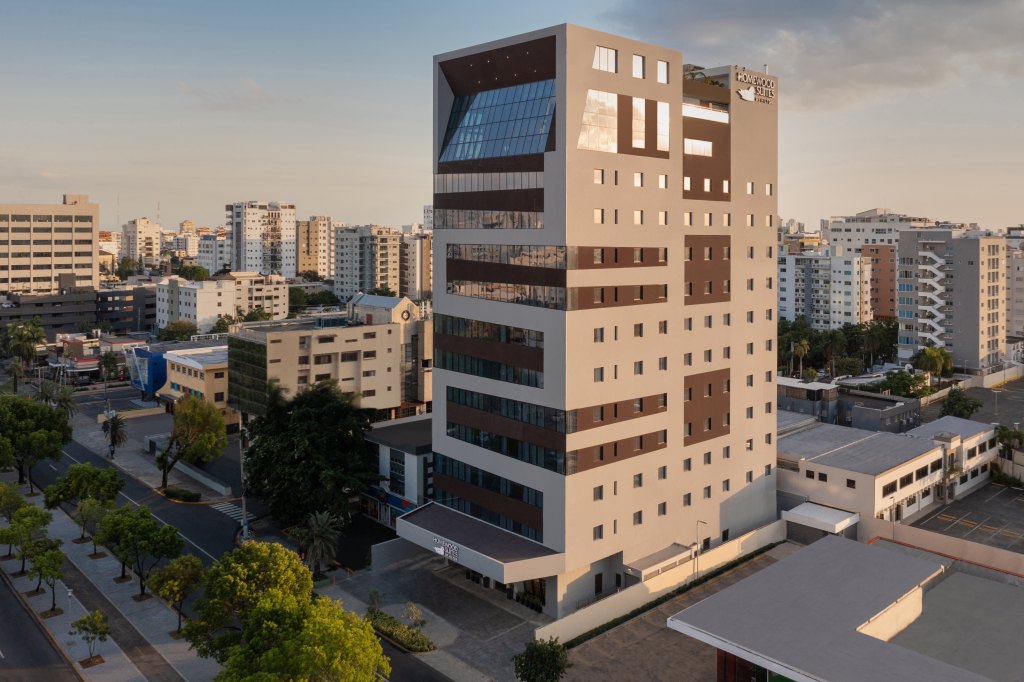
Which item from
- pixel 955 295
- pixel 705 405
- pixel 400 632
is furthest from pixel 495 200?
pixel 955 295

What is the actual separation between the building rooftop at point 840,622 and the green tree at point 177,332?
122967mm

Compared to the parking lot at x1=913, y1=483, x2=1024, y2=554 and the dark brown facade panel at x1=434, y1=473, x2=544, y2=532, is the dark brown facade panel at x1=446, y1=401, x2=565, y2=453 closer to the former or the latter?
the dark brown facade panel at x1=434, y1=473, x2=544, y2=532

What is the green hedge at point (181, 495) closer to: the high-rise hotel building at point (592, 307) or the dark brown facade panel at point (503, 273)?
the high-rise hotel building at point (592, 307)

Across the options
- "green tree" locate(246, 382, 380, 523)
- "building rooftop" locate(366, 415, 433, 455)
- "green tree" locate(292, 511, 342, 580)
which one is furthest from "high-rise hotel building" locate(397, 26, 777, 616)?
"green tree" locate(246, 382, 380, 523)

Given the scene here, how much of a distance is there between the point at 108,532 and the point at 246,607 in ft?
48.5

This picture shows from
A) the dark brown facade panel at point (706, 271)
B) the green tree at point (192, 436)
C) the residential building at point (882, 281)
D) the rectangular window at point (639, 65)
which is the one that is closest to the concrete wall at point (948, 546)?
the dark brown facade panel at point (706, 271)

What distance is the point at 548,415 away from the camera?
50.2 meters

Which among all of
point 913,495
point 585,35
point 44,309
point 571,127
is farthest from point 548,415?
point 44,309

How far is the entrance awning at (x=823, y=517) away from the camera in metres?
60.8

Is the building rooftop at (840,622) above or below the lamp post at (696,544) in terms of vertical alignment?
above

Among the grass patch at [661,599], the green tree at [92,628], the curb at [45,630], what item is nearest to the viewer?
the green tree at [92,628]

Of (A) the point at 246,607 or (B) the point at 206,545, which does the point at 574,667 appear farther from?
(B) the point at 206,545

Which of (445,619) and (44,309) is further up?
(44,309)

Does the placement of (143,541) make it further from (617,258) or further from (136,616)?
(617,258)
